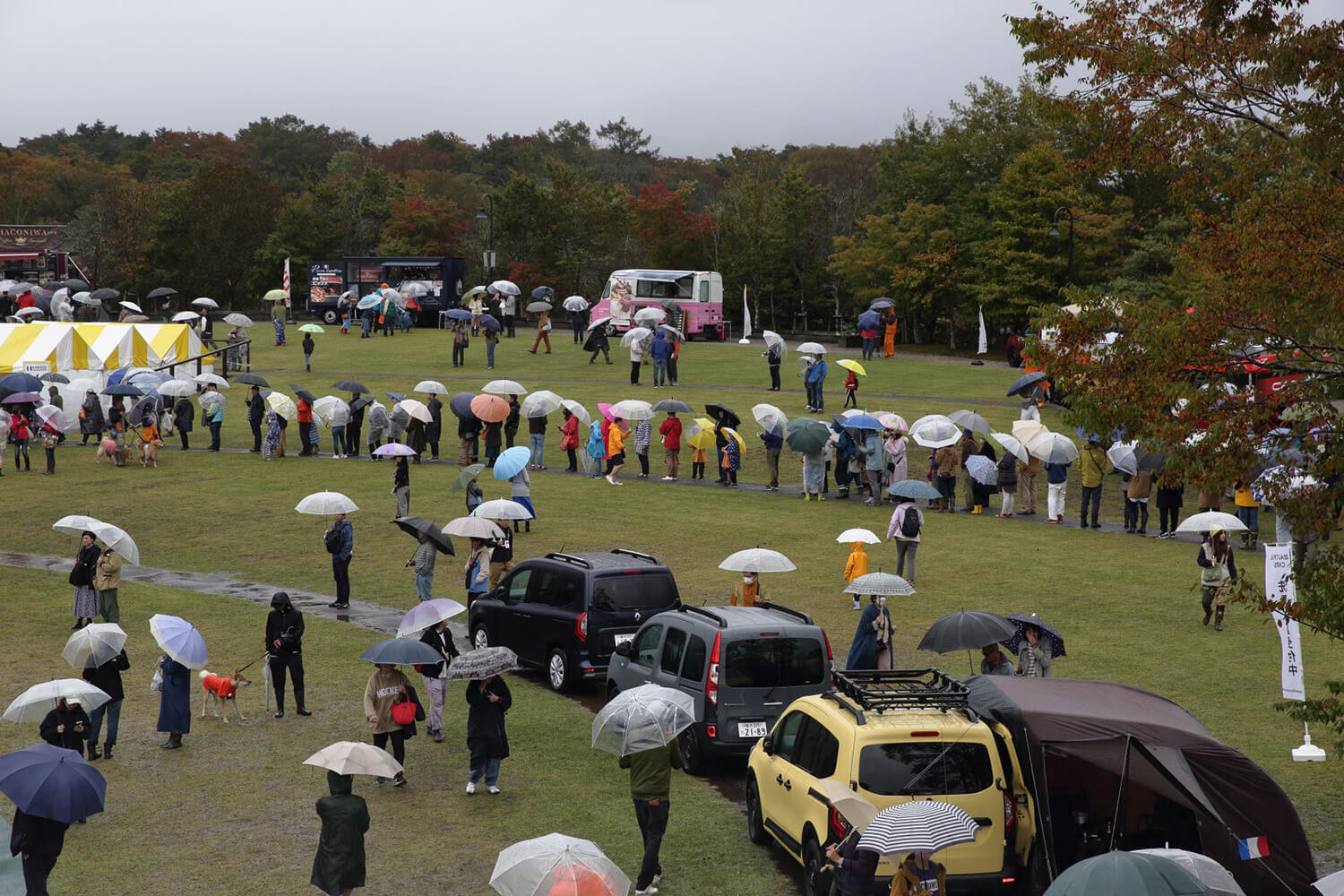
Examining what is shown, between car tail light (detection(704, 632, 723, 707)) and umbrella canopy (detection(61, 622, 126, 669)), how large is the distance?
5.80 meters

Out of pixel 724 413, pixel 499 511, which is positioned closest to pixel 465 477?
pixel 499 511

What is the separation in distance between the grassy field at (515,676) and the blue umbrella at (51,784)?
1335 mm

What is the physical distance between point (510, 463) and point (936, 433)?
28.6ft

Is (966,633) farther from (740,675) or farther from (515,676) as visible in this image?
(515,676)

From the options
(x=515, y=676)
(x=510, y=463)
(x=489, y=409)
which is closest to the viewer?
(x=515, y=676)

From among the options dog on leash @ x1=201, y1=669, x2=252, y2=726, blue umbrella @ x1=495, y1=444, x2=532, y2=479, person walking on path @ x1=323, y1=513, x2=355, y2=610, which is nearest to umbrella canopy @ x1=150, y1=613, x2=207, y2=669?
dog on leash @ x1=201, y1=669, x2=252, y2=726

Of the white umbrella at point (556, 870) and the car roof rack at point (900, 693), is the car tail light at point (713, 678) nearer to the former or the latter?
the car roof rack at point (900, 693)

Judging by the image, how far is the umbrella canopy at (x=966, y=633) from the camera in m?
13.1

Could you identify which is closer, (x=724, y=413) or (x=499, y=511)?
(x=499, y=511)

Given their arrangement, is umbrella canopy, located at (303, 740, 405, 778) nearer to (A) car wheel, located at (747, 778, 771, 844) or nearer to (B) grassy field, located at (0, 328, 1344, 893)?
(B) grassy field, located at (0, 328, 1344, 893)

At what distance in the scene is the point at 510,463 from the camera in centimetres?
2208

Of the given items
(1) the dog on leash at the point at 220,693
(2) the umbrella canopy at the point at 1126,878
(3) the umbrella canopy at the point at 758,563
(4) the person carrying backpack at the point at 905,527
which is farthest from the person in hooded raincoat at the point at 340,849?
(4) the person carrying backpack at the point at 905,527

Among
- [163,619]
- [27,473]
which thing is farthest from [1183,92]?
[27,473]

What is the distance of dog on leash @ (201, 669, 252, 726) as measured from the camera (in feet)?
47.4
